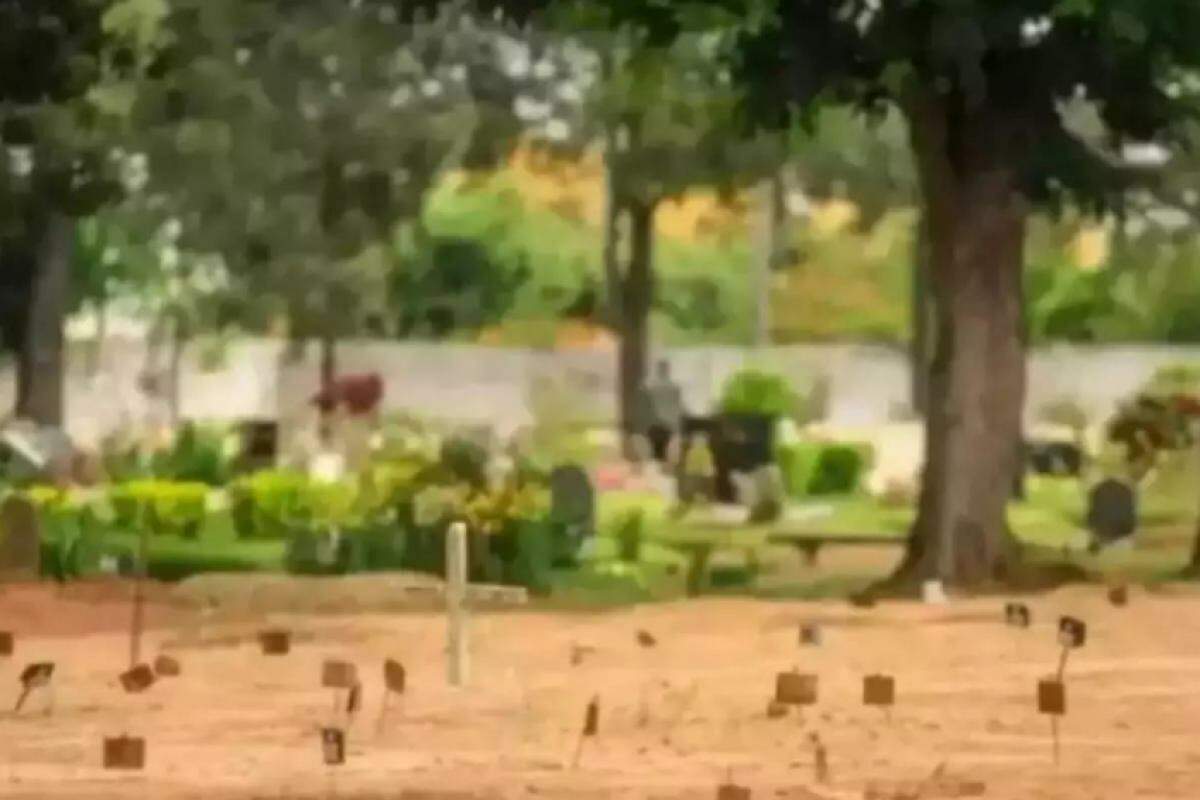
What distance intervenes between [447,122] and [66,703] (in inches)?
92.4

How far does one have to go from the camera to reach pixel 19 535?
3.45m

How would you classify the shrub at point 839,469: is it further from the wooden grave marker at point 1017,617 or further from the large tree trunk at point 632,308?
the wooden grave marker at point 1017,617

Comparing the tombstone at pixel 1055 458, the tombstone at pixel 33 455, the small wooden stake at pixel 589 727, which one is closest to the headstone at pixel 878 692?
the small wooden stake at pixel 589 727

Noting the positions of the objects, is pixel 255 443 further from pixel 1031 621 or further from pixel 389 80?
pixel 1031 621

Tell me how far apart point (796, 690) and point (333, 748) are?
442 millimetres

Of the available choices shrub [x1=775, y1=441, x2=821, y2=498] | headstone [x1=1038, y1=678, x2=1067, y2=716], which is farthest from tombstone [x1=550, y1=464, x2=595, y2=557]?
headstone [x1=1038, y1=678, x2=1067, y2=716]

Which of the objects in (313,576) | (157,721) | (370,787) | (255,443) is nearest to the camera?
(370,787)

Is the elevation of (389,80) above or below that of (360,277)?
above

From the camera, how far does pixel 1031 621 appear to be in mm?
2658

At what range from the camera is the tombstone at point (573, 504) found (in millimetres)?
3533

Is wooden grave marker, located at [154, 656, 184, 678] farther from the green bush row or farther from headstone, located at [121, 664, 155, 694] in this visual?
the green bush row

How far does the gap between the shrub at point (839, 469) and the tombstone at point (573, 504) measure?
56 centimetres

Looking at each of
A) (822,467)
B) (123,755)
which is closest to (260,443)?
(822,467)

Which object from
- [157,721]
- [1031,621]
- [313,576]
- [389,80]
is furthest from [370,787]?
[389,80]
